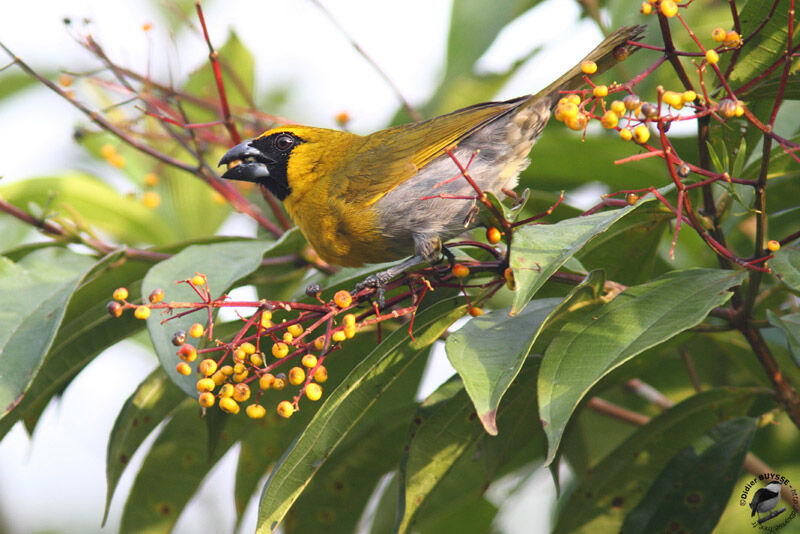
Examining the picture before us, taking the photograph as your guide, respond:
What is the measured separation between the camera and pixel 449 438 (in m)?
1.81

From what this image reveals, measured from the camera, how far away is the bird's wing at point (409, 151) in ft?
8.61

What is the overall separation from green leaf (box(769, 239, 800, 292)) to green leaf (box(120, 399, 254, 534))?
4.91 ft

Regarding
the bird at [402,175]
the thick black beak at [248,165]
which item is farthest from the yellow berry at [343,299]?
the thick black beak at [248,165]

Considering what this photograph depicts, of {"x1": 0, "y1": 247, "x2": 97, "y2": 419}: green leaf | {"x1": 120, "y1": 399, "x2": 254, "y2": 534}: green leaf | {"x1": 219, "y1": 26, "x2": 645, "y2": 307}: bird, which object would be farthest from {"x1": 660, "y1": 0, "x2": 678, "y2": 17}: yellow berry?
{"x1": 120, "y1": 399, "x2": 254, "y2": 534}: green leaf

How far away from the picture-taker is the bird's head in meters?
2.86

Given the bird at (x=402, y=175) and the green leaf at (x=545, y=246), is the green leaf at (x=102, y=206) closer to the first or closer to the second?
the bird at (x=402, y=175)

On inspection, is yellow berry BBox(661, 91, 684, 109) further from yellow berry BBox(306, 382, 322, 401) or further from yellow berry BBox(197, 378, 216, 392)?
yellow berry BBox(197, 378, 216, 392)

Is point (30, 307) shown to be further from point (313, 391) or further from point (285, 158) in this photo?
point (285, 158)

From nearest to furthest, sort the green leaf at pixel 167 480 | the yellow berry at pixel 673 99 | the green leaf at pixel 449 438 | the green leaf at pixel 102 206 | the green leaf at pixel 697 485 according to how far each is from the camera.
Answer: the yellow berry at pixel 673 99
the green leaf at pixel 449 438
the green leaf at pixel 697 485
the green leaf at pixel 167 480
the green leaf at pixel 102 206

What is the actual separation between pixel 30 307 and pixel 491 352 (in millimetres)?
1233

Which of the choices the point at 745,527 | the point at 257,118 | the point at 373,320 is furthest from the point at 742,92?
the point at 257,118

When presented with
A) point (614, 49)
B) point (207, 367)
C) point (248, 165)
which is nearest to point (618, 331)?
point (207, 367)

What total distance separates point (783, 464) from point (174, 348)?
204 centimetres

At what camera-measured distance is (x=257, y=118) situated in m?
3.16
